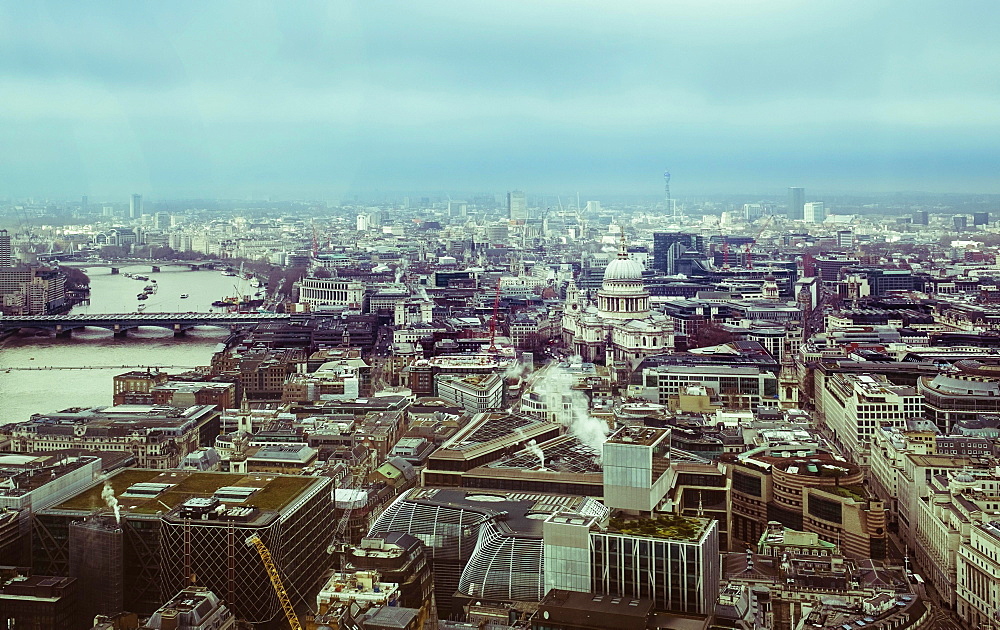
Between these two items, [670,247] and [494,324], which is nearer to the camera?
[494,324]

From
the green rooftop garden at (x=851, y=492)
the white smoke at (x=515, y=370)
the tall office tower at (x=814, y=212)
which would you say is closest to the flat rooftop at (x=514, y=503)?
the green rooftop garden at (x=851, y=492)

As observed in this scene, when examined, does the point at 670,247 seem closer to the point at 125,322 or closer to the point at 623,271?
the point at 623,271

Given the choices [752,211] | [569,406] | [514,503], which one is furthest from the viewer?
[752,211]

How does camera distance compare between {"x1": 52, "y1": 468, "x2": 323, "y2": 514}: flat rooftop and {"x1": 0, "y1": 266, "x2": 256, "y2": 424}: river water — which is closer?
{"x1": 52, "y1": 468, "x2": 323, "y2": 514}: flat rooftop

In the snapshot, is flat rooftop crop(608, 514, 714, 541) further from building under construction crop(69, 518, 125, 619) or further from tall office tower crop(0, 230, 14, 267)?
tall office tower crop(0, 230, 14, 267)

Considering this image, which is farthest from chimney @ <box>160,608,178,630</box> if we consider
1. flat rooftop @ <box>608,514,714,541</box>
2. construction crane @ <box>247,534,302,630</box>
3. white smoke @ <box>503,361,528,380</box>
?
white smoke @ <box>503,361,528,380</box>

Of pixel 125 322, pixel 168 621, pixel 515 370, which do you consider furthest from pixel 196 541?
pixel 125 322

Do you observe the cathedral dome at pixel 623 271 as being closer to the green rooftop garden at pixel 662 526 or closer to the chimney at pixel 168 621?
the green rooftop garden at pixel 662 526
